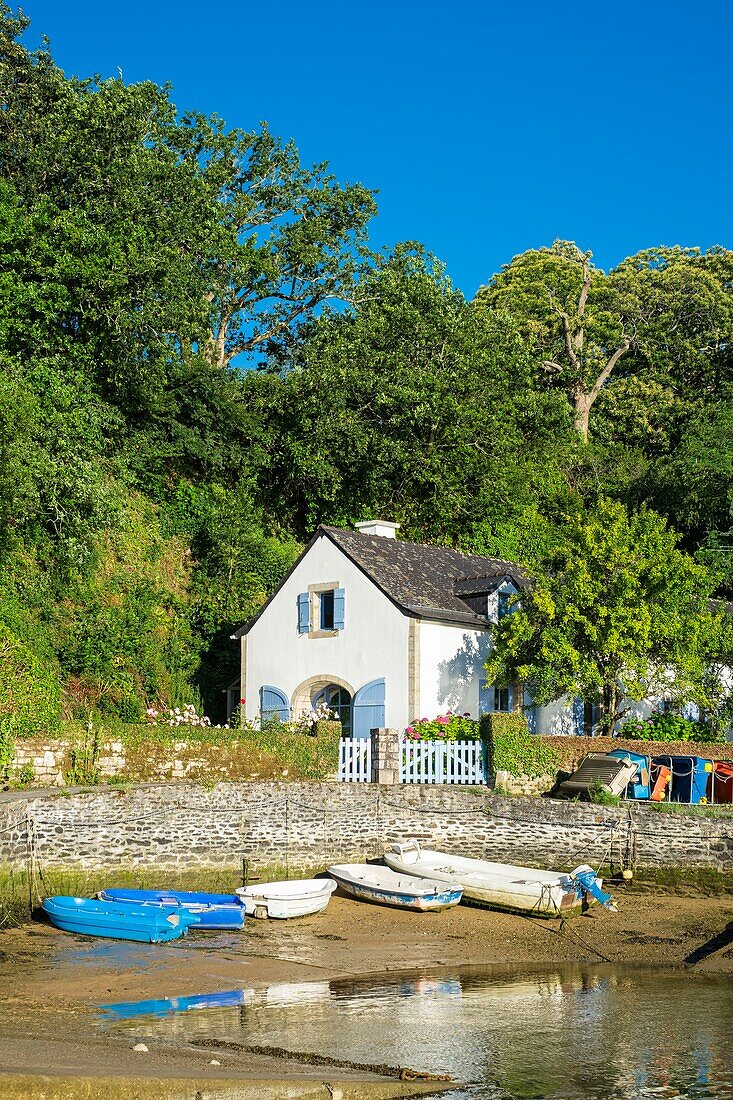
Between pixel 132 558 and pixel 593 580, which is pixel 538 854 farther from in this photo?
pixel 132 558

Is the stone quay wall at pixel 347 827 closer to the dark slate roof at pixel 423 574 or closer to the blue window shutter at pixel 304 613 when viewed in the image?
the dark slate roof at pixel 423 574

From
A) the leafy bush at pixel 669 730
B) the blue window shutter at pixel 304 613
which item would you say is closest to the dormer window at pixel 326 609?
the blue window shutter at pixel 304 613

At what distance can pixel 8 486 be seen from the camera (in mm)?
26672

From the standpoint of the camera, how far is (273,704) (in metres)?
29.7

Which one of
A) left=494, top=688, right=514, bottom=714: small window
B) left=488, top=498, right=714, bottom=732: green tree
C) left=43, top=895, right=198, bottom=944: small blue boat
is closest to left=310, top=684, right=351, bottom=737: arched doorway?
left=494, top=688, right=514, bottom=714: small window

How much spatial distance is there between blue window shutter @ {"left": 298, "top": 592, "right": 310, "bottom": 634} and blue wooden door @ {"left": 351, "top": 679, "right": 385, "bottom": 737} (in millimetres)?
2438

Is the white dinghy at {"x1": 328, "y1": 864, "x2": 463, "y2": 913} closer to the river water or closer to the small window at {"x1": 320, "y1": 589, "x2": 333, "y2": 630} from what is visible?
the river water

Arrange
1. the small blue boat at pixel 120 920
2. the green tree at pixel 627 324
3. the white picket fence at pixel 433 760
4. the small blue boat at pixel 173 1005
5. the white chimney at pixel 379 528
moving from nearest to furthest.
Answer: the small blue boat at pixel 173 1005, the small blue boat at pixel 120 920, the white picket fence at pixel 433 760, the white chimney at pixel 379 528, the green tree at pixel 627 324

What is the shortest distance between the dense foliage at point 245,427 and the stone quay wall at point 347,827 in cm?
379

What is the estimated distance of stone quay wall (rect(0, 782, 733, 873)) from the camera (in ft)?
65.9

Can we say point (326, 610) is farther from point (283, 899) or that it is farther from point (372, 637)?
point (283, 899)

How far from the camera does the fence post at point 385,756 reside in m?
24.0

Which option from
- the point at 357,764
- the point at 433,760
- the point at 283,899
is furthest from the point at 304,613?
the point at 283,899

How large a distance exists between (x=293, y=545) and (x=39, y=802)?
744 inches
